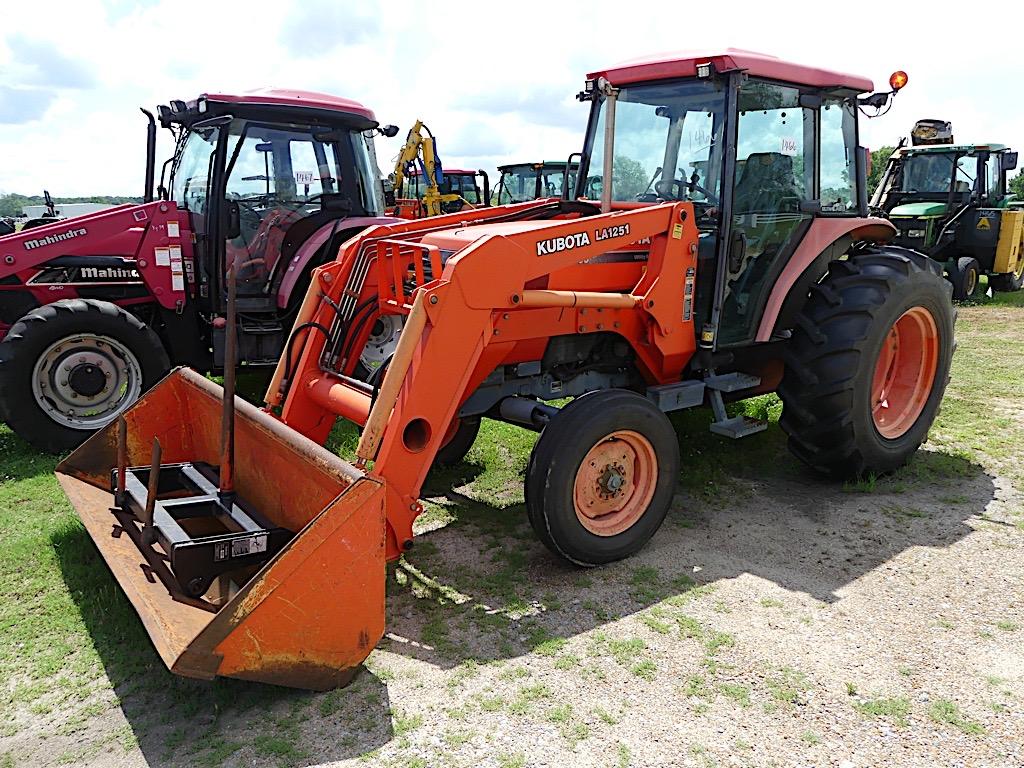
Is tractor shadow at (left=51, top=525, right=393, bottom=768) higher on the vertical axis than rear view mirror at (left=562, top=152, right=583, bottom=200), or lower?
lower

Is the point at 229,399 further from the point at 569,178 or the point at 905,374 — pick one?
the point at 905,374

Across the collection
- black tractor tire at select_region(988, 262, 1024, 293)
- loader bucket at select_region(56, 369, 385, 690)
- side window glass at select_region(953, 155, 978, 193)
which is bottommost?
loader bucket at select_region(56, 369, 385, 690)

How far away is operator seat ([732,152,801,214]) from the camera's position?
184 inches

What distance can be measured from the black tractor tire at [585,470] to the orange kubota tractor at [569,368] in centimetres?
1


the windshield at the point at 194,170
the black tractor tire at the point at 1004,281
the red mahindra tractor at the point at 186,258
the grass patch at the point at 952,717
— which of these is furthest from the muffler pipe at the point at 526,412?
the black tractor tire at the point at 1004,281

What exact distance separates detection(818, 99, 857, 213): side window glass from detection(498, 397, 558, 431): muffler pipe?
7.49 ft

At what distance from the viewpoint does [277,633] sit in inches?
113

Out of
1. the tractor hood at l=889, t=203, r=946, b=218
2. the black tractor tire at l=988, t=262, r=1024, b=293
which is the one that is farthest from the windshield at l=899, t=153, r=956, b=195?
the black tractor tire at l=988, t=262, r=1024, b=293

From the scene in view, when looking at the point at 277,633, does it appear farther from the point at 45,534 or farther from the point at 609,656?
the point at 45,534

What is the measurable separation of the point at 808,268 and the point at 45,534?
455 centimetres

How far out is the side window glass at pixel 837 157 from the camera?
200 inches

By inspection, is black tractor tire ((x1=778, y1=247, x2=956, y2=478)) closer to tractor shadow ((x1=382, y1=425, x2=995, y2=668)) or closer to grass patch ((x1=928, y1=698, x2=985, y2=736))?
tractor shadow ((x1=382, y1=425, x2=995, y2=668))

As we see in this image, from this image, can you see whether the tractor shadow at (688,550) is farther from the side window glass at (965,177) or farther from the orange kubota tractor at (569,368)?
the side window glass at (965,177)

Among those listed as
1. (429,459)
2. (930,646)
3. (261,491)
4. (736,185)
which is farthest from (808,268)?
(261,491)
